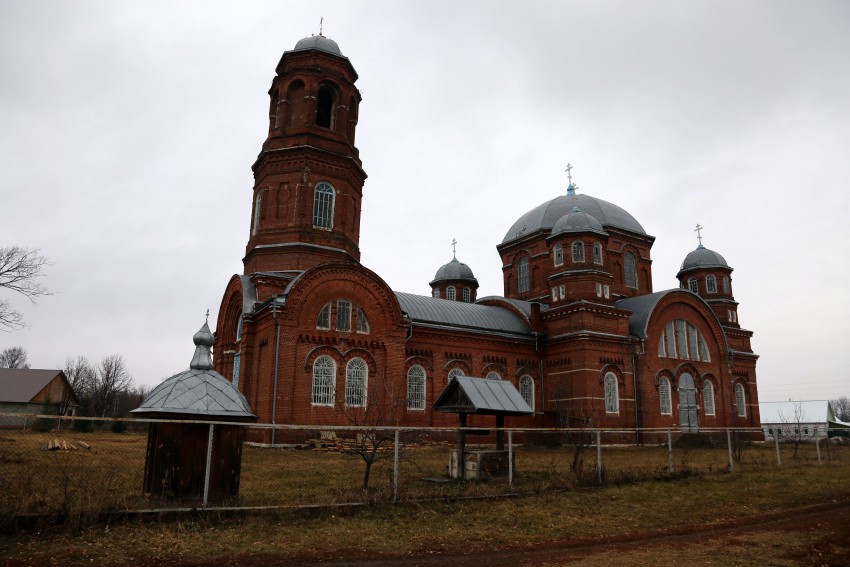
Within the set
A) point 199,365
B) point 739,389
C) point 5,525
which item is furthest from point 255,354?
point 739,389

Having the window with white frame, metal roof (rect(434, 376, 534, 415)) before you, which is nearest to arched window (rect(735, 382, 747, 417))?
the window with white frame

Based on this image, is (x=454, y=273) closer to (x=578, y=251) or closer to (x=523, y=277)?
(x=523, y=277)

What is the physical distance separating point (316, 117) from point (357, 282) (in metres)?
8.98

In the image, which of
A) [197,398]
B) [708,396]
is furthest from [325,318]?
[708,396]

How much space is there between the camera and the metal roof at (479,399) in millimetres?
14570

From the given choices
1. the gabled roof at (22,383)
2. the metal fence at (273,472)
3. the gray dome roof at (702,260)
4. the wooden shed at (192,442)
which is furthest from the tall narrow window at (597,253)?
the gabled roof at (22,383)

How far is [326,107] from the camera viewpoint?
29.5 meters

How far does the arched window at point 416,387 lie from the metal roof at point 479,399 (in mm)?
12244

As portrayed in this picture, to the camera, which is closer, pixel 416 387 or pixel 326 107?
pixel 416 387

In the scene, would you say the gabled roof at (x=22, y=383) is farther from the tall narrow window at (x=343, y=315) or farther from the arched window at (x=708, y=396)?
the arched window at (x=708, y=396)

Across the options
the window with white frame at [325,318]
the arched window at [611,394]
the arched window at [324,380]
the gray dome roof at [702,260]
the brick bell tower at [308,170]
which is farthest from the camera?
the gray dome roof at [702,260]

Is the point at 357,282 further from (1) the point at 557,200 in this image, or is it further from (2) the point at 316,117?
(1) the point at 557,200

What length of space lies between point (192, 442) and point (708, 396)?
32.7 metres

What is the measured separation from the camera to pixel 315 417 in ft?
77.7
